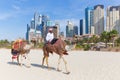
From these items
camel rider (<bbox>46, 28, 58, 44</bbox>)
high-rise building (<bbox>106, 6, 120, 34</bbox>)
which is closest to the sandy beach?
camel rider (<bbox>46, 28, 58, 44</bbox>)

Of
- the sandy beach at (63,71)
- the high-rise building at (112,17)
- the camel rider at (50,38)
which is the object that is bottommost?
the sandy beach at (63,71)

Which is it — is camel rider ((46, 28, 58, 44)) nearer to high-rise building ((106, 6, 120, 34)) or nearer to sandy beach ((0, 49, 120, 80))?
sandy beach ((0, 49, 120, 80))

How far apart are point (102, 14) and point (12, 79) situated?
631 feet

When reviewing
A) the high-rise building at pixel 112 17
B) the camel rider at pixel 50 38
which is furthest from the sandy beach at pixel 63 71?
the high-rise building at pixel 112 17

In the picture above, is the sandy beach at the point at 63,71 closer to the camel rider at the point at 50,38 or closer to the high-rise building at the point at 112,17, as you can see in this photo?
the camel rider at the point at 50,38

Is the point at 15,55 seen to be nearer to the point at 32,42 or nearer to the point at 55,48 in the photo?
the point at 32,42

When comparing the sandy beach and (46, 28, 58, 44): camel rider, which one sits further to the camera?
(46, 28, 58, 44): camel rider

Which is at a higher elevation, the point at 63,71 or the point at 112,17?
the point at 112,17

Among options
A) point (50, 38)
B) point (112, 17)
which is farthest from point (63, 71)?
point (112, 17)

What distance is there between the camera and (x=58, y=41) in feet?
41.3

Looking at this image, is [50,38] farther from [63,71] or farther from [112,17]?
[112,17]

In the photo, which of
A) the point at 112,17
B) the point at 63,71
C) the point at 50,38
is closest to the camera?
the point at 63,71

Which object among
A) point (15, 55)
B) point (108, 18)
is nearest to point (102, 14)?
point (108, 18)

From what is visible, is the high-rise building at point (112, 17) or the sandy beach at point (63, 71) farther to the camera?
the high-rise building at point (112, 17)
